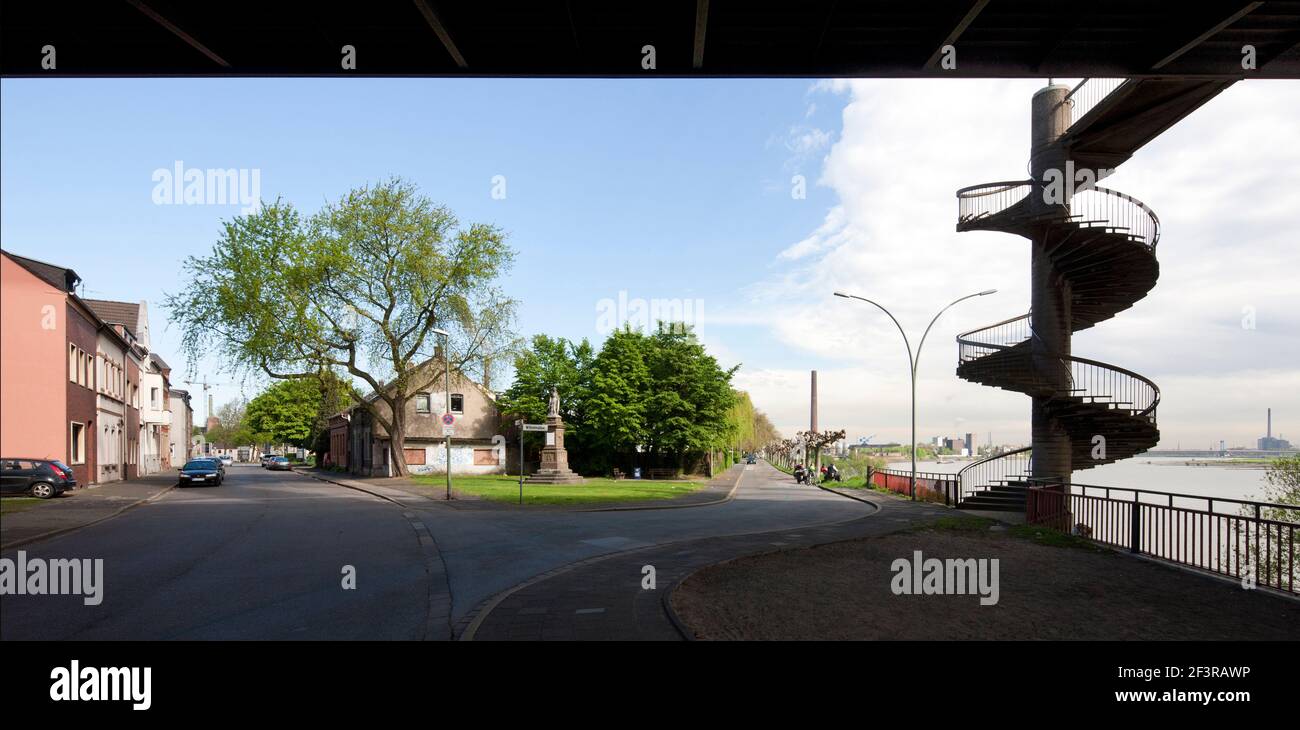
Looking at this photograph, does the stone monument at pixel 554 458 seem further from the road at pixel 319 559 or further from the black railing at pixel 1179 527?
the black railing at pixel 1179 527

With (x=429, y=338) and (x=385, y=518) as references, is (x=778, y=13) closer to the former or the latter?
(x=385, y=518)

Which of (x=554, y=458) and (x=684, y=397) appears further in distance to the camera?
(x=684, y=397)

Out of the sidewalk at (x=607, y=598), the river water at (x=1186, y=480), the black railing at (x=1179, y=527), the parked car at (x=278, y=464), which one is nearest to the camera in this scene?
the sidewalk at (x=607, y=598)

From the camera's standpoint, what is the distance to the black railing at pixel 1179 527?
32.8 feet

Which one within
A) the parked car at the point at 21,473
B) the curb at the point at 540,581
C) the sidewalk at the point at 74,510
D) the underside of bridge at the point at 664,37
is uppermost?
the underside of bridge at the point at 664,37

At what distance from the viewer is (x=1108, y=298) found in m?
22.5

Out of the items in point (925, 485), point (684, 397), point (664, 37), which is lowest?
point (925, 485)

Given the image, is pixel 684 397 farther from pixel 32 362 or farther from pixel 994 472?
pixel 32 362

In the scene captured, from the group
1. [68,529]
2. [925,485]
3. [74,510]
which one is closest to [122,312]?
[74,510]

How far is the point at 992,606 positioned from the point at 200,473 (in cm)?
3801

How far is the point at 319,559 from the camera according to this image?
469 inches

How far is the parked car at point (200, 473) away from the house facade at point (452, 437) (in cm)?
1096

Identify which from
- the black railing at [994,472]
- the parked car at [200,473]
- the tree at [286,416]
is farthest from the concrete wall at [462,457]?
the tree at [286,416]
